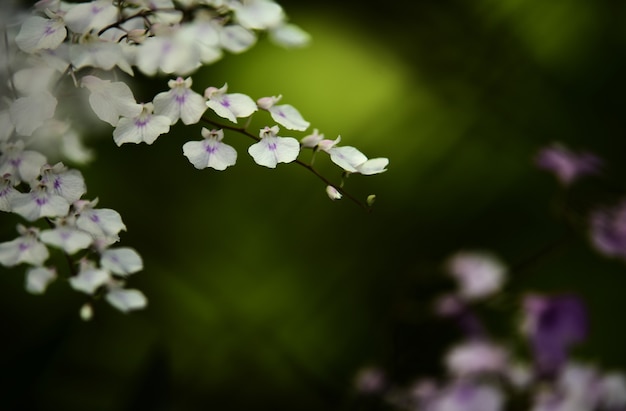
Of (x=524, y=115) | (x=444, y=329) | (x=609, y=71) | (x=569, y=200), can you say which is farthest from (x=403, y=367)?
(x=609, y=71)

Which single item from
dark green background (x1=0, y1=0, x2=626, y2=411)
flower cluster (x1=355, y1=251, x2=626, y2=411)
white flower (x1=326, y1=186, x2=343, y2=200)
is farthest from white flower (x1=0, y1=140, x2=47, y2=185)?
dark green background (x1=0, y1=0, x2=626, y2=411)

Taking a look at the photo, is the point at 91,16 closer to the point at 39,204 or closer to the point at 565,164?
the point at 39,204

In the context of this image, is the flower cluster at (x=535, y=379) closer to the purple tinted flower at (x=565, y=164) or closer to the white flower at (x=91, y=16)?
the purple tinted flower at (x=565, y=164)

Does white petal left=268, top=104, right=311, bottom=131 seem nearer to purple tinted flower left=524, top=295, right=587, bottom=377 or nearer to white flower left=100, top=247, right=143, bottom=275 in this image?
white flower left=100, top=247, right=143, bottom=275

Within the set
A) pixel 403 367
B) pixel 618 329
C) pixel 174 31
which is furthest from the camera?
pixel 618 329

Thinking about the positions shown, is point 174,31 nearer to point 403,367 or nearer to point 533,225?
point 403,367

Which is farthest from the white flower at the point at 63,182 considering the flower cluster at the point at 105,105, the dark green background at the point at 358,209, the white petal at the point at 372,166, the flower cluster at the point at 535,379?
the dark green background at the point at 358,209
